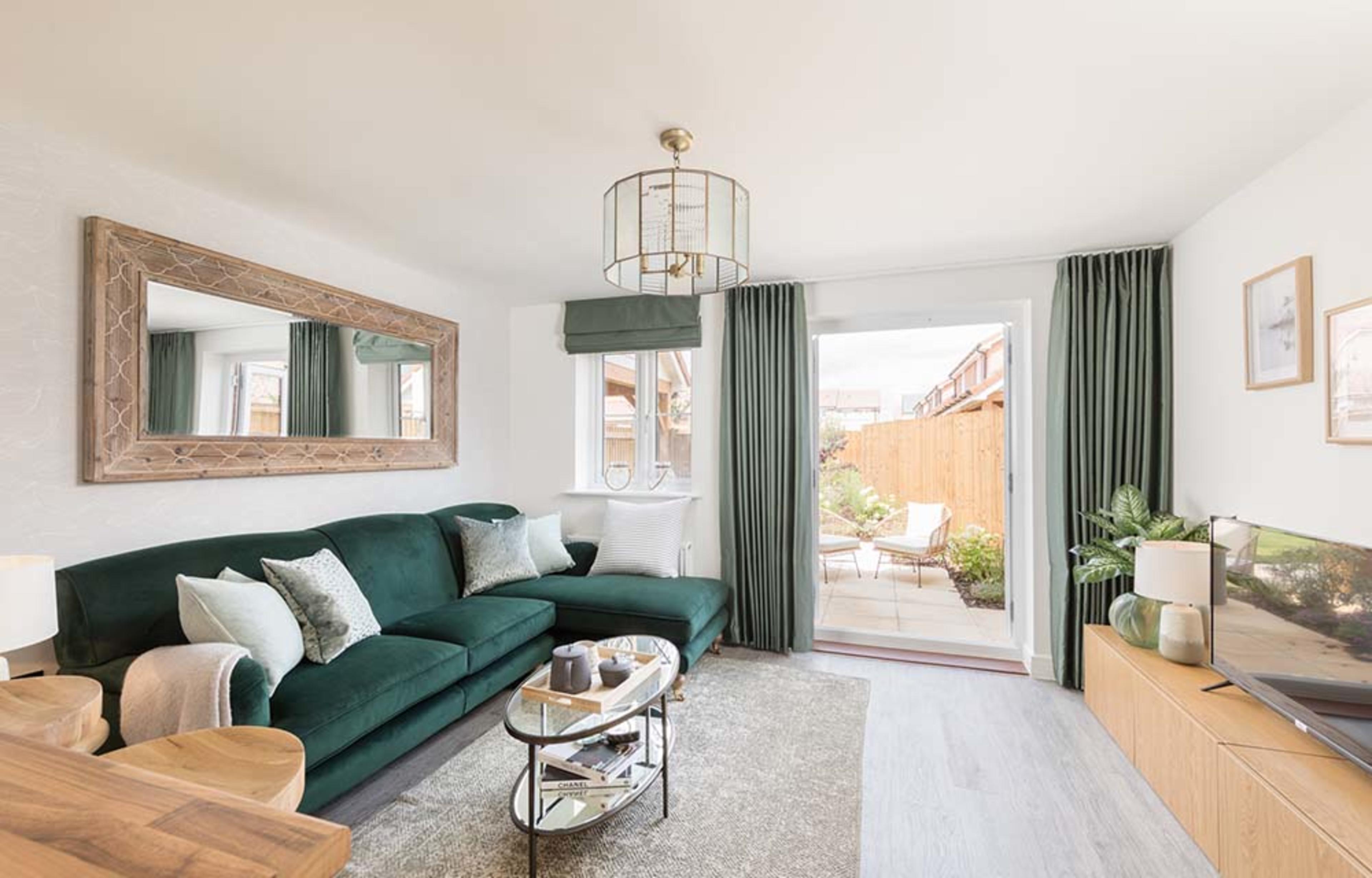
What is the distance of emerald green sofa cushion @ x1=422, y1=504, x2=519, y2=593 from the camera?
354 cm

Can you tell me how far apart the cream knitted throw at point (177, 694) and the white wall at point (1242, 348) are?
3504mm

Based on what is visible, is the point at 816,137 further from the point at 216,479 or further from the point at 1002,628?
the point at 1002,628

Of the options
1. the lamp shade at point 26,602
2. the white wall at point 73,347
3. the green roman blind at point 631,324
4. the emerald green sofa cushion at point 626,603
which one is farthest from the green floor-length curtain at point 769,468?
the lamp shade at point 26,602

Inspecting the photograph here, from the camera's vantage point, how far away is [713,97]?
185 centimetres

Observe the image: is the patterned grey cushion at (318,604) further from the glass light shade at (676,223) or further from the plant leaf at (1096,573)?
the plant leaf at (1096,573)

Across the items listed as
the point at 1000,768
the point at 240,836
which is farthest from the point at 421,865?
the point at 1000,768

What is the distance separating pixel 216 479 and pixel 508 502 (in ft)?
6.84

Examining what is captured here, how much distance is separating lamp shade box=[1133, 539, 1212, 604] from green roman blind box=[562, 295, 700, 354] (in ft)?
8.67

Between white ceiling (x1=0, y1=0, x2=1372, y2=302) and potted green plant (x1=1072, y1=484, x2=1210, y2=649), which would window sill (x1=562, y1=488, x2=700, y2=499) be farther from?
potted green plant (x1=1072, y1=484, x2=1210, y2=649)

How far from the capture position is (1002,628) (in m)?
3.73

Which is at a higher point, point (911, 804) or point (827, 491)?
point (827, 491)

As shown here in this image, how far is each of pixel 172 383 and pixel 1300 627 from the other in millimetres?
4016

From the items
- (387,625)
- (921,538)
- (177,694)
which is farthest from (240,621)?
(921,538)

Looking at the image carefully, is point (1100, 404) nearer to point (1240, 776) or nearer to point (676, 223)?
point (1240, 776)
